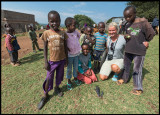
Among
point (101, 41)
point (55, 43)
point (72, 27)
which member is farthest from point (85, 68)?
point (55, 43)

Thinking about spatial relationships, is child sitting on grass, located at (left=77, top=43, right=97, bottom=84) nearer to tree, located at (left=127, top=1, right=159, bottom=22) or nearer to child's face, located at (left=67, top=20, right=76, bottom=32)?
child's face, located at (left=67, top=20, right=76, bottom=32)

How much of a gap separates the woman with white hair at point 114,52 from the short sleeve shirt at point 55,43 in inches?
64.4

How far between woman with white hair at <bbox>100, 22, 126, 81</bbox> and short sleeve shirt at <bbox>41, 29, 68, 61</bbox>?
164 cm

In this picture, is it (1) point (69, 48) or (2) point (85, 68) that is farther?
(2) point (85, 68)

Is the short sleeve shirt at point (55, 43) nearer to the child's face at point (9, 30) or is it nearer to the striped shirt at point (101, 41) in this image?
the striped shirt at point (101, 41)

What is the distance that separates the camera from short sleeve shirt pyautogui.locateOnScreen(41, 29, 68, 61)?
203cm

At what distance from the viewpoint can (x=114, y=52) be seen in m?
3.16

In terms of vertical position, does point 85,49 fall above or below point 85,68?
above

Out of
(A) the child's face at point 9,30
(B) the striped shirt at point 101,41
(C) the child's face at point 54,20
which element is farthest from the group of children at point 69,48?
(A) the child's face at point 9,30

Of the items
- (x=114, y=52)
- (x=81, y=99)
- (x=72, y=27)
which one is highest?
(x=72, y=27)

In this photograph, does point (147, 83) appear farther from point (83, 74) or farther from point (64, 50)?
point (64, 50)

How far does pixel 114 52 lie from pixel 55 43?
2053 millimetres

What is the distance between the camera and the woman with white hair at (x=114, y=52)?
294 cm

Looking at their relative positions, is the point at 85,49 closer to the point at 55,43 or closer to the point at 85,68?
the point at 85,68
